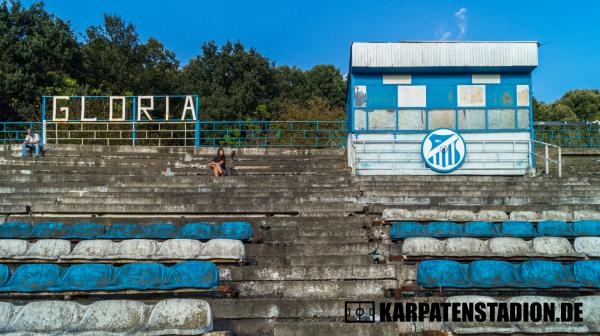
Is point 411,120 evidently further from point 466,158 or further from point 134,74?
point 134,74

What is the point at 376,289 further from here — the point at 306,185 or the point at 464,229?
the point at 306,185

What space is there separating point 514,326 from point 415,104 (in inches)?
404

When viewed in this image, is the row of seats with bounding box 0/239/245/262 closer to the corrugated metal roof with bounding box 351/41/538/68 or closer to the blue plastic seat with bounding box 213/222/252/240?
the blue plastic seat with bounding box 213/222/252/240

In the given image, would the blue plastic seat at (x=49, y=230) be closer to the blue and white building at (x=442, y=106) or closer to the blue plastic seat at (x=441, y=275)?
the blue plastic seat at (x=441, y=275)

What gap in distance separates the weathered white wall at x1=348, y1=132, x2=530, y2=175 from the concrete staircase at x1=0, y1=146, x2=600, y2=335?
2.68 feet

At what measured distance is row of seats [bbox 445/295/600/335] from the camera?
4.90 m

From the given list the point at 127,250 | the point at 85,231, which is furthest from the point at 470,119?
the point at 127,250

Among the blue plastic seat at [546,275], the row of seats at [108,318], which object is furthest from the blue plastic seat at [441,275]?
the row of seats at [108,318]

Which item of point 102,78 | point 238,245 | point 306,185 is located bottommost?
point 238,245

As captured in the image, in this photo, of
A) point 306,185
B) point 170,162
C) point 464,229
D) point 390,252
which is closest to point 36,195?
point 170,162

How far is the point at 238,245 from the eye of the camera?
726cm

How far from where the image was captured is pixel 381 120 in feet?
48.0

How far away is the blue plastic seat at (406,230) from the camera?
8.15 m

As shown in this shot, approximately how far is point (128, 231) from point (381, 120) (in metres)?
8.07
